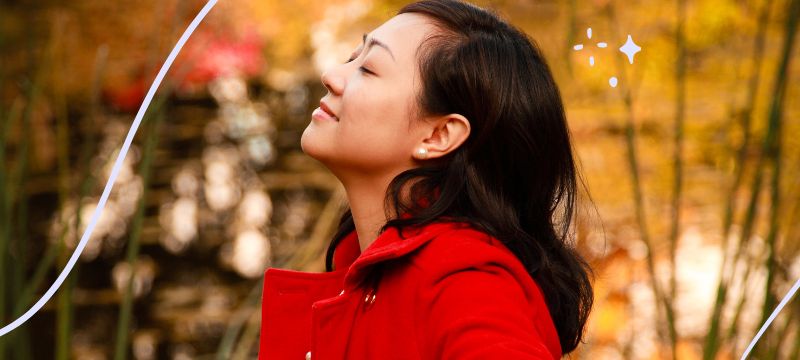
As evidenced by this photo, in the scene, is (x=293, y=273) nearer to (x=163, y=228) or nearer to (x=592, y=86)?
(x=592, y=86)

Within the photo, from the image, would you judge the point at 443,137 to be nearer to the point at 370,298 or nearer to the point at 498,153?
the point at 498,153

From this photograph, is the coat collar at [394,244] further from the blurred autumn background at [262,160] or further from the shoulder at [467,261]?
the blurred autumn background at [262,160]

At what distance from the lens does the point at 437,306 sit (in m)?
0.84

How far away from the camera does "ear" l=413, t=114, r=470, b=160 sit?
1010mm

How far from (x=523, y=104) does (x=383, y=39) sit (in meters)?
0.14

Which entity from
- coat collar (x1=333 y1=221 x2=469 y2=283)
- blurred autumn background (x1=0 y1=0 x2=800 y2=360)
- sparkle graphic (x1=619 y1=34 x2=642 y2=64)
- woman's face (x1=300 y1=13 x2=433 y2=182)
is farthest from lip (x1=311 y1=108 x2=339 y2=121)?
blurred autumn background (x1=0 y1=0 x2=800 y2=360)

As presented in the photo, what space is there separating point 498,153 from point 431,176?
0.06 m

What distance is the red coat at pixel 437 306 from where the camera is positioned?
793 mm

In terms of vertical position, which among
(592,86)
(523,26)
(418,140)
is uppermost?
(418,140)

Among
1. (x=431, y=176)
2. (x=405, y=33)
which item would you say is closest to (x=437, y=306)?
(x=431, y=176)

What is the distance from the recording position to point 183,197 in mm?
3047

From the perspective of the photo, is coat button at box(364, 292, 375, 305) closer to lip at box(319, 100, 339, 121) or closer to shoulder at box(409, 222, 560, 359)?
shoulder at box(409, 222, 560, 359)

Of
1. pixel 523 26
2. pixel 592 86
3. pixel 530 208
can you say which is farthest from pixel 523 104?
pixel 592 86

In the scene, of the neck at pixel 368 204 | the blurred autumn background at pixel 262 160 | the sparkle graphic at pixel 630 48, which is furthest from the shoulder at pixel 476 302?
the blurred autumn background at pixel 262 160
